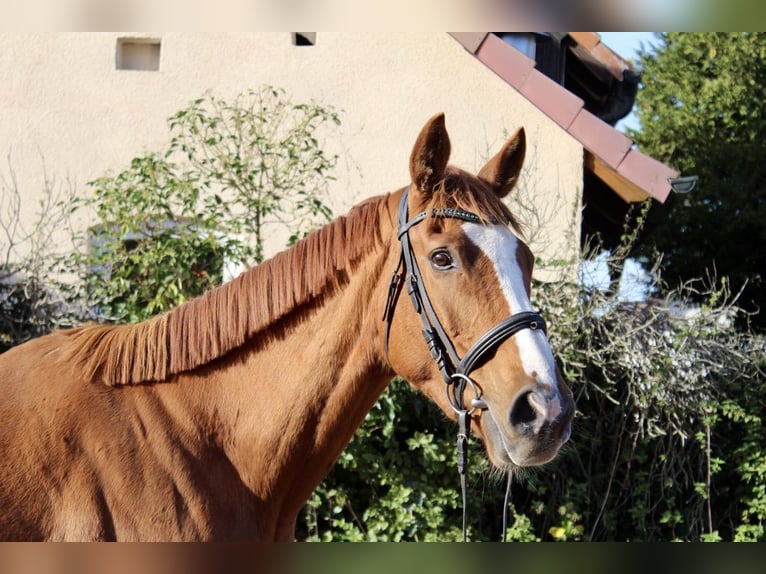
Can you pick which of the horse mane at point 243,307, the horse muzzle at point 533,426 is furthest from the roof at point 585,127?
the horse muzzle at point 533,426

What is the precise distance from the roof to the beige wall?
332 millimetres

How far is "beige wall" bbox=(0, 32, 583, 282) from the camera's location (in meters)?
9.43

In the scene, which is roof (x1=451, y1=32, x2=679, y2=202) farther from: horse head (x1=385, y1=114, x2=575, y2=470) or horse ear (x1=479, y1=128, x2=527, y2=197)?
horse head (x1=385, y1=114, x2=575, y2=470)

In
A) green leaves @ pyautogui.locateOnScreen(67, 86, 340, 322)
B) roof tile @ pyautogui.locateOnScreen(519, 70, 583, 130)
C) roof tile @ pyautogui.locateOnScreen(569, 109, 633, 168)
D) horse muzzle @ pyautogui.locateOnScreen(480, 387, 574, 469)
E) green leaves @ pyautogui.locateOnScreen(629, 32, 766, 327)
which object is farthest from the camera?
green leaves @ pyautogui.locateOnScreen(629, 32, 766, 327)

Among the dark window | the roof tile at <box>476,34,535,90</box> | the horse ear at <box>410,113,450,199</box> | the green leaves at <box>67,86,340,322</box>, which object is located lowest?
the horse ear at <box>410,113,450,199</box>

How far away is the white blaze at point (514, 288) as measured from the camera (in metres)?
2.61

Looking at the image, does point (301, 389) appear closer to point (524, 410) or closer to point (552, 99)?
point (524, 410)

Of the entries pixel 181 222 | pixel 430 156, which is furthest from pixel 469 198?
pixel 181 222

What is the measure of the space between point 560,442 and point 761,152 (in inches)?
545

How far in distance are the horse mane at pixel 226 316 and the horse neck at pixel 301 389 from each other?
0.06 meters

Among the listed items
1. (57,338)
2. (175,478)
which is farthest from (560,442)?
(57,338)

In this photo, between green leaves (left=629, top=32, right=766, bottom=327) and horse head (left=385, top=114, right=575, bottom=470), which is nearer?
horse head (left=385, top=114, right=575, bottom=470)

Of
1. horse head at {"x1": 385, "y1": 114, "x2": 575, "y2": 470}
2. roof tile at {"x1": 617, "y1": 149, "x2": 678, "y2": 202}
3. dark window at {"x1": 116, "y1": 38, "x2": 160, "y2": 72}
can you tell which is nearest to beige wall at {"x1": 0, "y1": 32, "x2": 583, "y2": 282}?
Result: dark window at {"x1": 116, "y1": 38, "x2": 160, "y2": 72}

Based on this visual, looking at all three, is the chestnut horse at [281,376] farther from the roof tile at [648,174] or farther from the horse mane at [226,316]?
the roof tile at [648,174]
